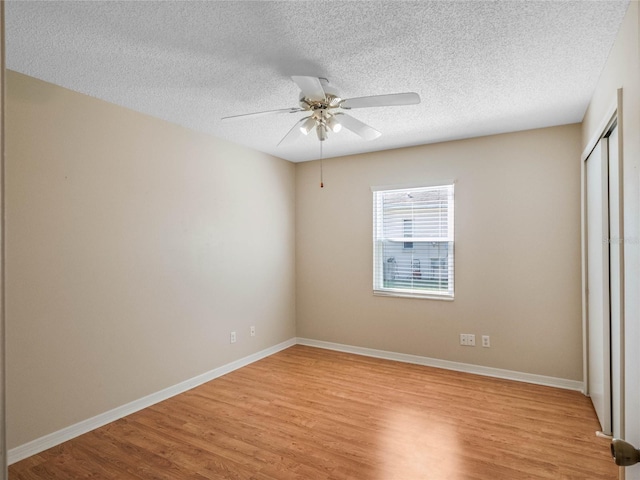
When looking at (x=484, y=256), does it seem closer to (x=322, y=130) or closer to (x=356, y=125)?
(x=356, y=125)

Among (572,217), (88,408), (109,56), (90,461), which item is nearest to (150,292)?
(88,408)

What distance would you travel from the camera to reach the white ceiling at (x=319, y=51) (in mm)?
1799

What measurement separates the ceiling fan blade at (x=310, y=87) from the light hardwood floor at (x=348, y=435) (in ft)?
7.63

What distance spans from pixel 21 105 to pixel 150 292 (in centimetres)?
165

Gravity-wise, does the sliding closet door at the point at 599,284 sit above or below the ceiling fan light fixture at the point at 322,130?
below

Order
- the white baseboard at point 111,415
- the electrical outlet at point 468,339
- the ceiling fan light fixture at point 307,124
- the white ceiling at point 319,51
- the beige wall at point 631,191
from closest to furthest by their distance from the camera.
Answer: the beige wall at point 631,191, the white ceiling at point 319,51, the white baseboard at point 111,415, the ceiling fan light fixture at point 307,124, the electrical outlet at point 468,339

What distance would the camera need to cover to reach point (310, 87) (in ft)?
7.12

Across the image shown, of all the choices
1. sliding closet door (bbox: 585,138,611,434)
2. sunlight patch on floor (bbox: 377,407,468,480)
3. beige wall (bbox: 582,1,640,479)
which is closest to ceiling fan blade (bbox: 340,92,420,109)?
beige wall (bbox: 582,1,640,479)

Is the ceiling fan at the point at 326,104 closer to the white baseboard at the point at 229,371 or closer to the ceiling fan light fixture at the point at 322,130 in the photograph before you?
the ceiling fan light fixture at the point at 322,130

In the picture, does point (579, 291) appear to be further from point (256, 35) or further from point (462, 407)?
point (256, 35)

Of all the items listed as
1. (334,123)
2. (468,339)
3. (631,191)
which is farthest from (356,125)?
(468,339)

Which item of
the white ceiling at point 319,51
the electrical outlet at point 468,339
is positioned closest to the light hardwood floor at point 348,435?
the electrical outlet at point 468,339

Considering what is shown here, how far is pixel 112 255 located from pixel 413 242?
3.10m

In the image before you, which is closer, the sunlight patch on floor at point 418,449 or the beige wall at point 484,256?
the sunlight patch on floor at point 418,449
